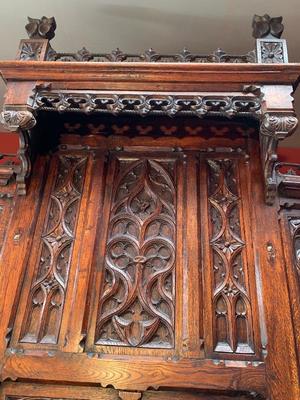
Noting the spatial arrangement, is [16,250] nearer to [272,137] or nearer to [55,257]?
[55,257]

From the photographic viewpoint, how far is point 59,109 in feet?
5.53

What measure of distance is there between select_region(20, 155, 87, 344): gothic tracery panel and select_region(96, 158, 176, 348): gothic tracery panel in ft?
0.48

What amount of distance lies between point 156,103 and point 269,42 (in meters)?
0.50

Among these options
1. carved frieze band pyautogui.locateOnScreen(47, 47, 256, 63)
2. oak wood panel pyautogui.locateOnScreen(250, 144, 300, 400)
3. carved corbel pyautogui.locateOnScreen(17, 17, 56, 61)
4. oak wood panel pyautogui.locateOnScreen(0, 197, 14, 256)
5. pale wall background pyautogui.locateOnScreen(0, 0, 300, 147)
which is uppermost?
pale wall background pyautogui.locateOnScreen(0, 0, 300, 147)

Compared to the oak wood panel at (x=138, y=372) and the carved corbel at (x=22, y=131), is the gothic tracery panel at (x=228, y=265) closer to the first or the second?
the oak wood panel at (x=138, y=372)

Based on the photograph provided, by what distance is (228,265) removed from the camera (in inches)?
65.0

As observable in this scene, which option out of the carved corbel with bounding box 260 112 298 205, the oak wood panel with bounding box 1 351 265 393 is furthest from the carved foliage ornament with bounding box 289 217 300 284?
the oak wood panel with bounding box 1 351 265 393

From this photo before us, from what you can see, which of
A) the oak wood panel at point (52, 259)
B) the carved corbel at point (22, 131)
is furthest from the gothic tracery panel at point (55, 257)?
the carved corbel at point (22, 131)

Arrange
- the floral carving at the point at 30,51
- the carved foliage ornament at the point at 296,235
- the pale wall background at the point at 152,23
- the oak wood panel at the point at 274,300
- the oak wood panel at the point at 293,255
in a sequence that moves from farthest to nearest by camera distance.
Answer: the pale wall background at the point at 152,23, the floral carving at the point at 30,51, the carved foliage ornament at the point at 296,235, the oak wood panel at the point at 293,255, the oak wood panel at the point at 274,300

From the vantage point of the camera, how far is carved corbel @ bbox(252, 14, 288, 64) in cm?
172

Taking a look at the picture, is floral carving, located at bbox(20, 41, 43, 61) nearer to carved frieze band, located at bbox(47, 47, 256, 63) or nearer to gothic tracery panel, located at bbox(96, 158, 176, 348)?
carved frieze band, located at bbox(47, 47, 256, 63)

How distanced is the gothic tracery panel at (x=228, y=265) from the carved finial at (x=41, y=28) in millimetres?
813

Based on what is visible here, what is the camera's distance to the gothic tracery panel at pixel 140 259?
61.9 inches

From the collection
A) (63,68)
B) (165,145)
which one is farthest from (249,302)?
(63,68)
